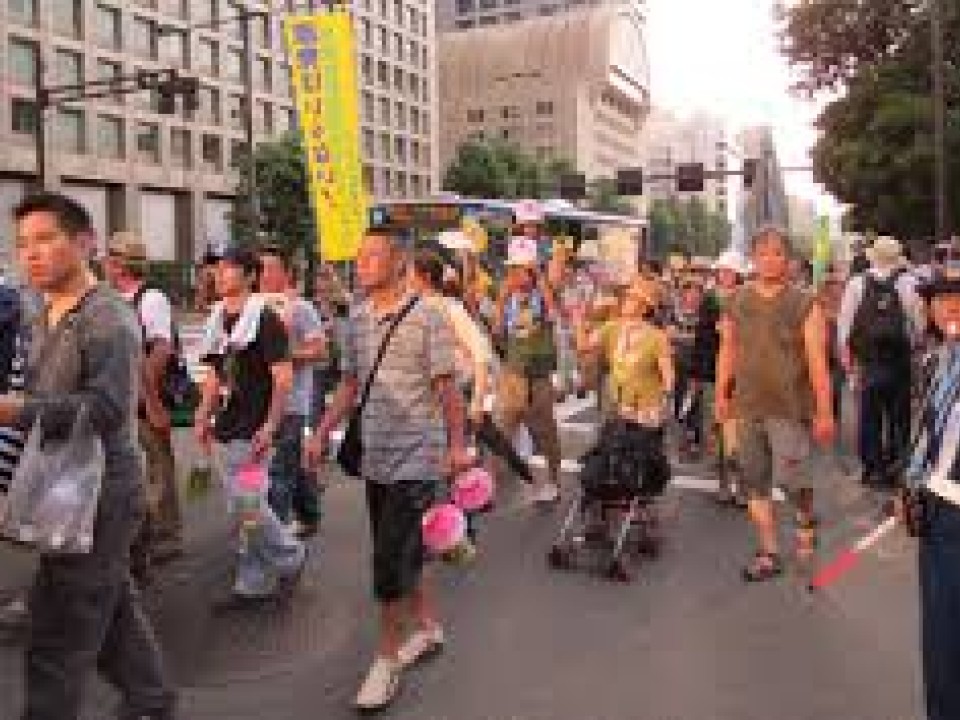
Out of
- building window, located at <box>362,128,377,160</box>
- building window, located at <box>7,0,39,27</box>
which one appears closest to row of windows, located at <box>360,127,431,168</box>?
building window, located at <box>362,128,377,160</box>

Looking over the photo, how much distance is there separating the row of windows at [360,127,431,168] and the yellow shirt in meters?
71.9

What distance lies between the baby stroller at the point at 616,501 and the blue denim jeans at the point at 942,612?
3.13 meters

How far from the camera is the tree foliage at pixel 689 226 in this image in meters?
118

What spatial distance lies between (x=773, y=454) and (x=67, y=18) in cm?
5441

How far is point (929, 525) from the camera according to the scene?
3.80m

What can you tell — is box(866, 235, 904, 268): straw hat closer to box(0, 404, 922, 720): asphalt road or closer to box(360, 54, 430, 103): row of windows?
box(0, 404, 922, 720): asphalt road

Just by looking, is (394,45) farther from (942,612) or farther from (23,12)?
(942,612)

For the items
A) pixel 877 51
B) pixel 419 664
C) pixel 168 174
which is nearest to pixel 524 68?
pixel 168 174

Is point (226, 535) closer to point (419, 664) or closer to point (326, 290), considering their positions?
point (419, 664)

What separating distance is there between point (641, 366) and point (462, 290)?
3160mm

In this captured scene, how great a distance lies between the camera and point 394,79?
8700 centimetres

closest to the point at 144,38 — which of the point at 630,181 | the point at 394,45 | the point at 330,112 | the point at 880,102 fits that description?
the point at 630,181

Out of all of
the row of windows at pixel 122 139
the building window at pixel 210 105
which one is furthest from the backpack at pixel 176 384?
the building window at pixel 210 105

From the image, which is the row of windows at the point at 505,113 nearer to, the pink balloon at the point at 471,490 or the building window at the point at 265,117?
the building window at the point at 265,117
